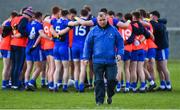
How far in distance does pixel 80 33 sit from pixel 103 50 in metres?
3.68

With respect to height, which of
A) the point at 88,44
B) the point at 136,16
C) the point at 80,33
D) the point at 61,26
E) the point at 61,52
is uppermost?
the point at 136,16

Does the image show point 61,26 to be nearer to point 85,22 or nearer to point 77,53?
point 77,53

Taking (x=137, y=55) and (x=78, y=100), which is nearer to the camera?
(x=78, y=100)

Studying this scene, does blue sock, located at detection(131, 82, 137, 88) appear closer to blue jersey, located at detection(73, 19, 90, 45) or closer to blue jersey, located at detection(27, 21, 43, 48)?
blue jersey, located at detection(73, 19, 90, 45)

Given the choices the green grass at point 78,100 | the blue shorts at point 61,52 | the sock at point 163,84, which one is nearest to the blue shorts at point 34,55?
the blue shorts at point 61,52

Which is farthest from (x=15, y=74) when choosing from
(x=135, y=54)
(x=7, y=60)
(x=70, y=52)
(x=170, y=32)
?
(x=170, y=32)

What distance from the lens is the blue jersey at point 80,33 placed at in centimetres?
2028

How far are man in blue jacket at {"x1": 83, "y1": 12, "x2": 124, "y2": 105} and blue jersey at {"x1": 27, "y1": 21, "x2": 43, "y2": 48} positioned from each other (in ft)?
14.0

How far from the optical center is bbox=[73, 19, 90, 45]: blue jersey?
66.5 feet

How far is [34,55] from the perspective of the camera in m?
21.0

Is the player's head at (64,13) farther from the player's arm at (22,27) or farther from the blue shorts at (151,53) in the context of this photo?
the blue shorts at (151,53)

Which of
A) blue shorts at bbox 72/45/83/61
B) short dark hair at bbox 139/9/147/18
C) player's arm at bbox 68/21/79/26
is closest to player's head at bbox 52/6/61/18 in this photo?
player's arm at bbox 68/21/79/26

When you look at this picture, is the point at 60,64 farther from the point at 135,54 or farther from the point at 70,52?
the point at 135,54

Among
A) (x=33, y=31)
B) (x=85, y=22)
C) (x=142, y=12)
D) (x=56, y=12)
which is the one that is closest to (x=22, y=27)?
(x=33, y=31)
